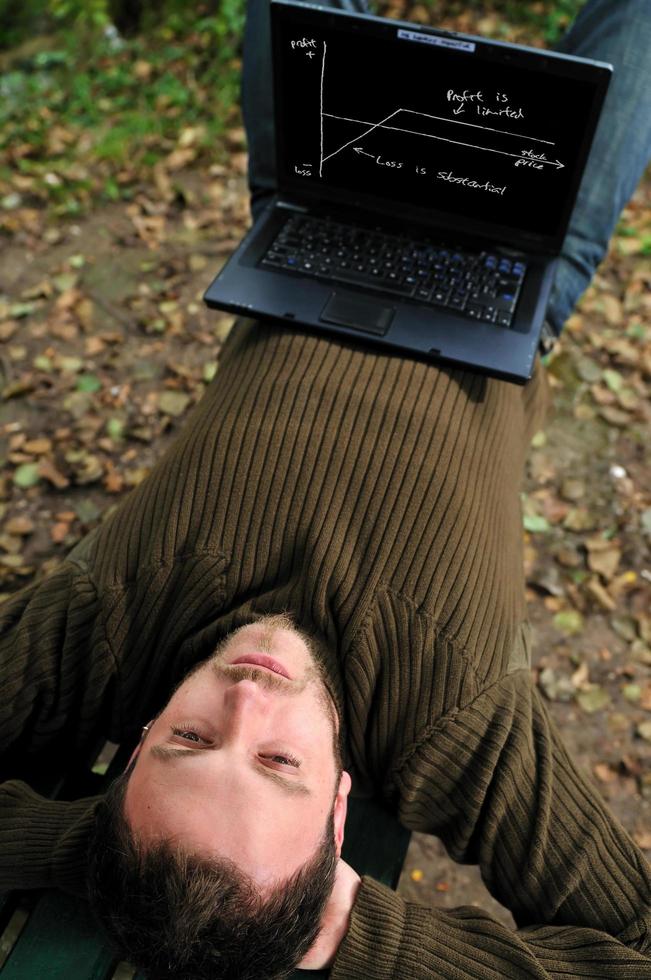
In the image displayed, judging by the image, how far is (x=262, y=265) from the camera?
2662mm

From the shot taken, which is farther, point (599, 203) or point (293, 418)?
point (599, 203)

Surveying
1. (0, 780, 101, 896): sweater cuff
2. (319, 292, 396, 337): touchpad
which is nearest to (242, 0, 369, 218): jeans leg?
(319, 292, 396, 337): touchpad

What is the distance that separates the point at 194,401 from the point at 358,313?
5.10 ft

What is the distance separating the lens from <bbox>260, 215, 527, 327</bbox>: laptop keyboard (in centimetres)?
257

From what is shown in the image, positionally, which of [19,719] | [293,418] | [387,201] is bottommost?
[19,719]

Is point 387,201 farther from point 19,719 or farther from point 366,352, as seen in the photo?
point 19,719

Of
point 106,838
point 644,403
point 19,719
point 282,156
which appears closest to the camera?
point 106,838

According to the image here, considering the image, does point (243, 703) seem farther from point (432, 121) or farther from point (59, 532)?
point (59, 532)

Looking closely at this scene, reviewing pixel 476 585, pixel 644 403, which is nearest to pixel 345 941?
pixel 476 585

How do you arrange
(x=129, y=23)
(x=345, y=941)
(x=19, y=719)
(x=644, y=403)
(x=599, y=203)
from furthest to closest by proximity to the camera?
1. (x=129, y=23)
2. (x=644, y=403)
3. (x=599, y=203)
4. (x=19, y=719)
5. (x=345, y=941)

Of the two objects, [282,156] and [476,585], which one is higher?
[282,156]

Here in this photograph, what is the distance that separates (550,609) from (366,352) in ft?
4.82

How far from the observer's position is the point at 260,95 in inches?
124

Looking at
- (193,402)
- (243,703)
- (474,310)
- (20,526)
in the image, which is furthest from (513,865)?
(193,402)
